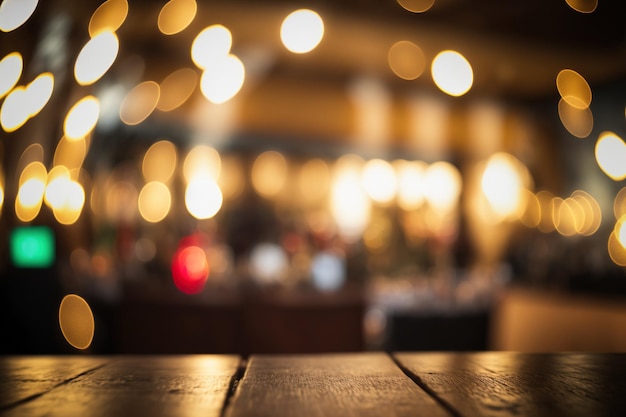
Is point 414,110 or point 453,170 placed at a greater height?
point 414,110

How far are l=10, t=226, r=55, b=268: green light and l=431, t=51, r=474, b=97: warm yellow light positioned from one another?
110 inches

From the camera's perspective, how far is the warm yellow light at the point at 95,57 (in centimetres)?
368

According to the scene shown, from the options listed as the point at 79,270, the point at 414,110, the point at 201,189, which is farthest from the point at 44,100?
the point at 414,110

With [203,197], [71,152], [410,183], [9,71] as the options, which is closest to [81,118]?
[71,152]

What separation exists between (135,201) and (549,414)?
8.30 m

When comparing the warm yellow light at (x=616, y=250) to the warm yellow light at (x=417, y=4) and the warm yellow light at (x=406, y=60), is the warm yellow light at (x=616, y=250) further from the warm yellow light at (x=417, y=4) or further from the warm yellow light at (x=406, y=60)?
the warm yellow light at (x=417, y=4)

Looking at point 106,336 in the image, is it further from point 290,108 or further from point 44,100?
point 290,108

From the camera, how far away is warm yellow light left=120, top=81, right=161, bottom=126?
21.1 ft

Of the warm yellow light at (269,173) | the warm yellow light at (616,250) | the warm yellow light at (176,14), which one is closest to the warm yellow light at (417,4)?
the warm yellow light at (176,14)

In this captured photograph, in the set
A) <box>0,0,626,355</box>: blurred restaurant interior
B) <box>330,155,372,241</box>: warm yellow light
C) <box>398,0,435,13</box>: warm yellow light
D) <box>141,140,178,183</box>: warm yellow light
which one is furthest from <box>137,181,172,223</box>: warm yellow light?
<box>398,0,435,13</box>: warm yellow light

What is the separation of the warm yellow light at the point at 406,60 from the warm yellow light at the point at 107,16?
9.29ft

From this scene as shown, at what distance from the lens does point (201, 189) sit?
26.1 feet

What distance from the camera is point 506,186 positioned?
322 inches

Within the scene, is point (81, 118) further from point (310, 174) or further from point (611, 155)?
point (611, 155)
